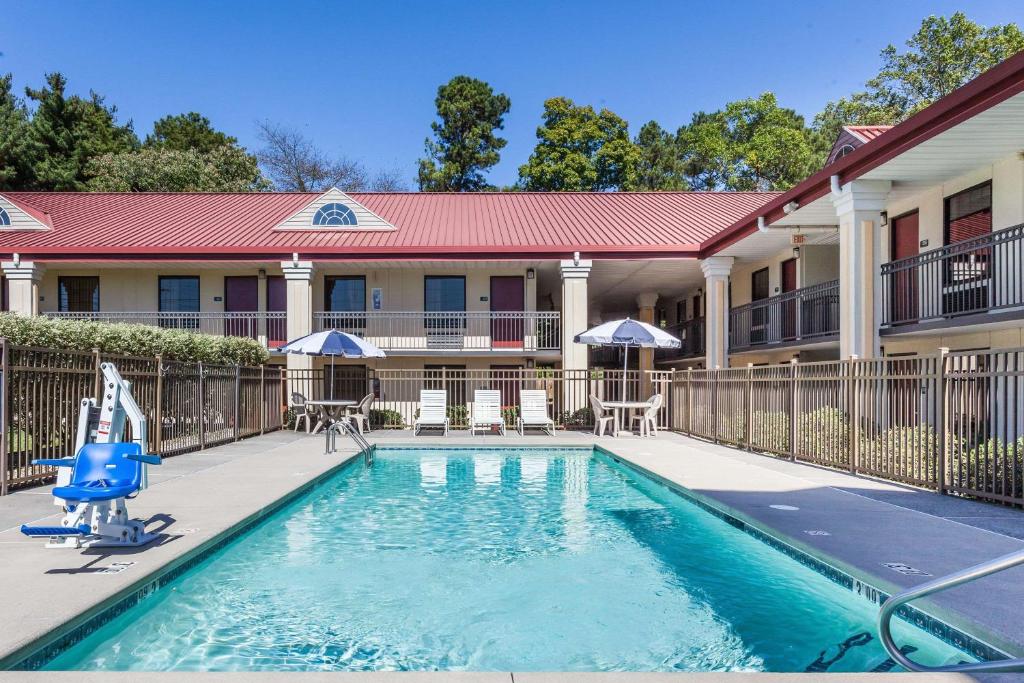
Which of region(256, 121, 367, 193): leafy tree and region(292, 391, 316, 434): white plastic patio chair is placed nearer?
region(292, 391, 316, 434): white plastic patio chair

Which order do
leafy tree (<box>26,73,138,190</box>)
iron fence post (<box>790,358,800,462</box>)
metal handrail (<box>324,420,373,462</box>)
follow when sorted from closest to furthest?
iron fence post (<box>790,358,800,462</box>)
metal handrail (<box>324,420,373,462</box>)
leafy tree (<box>26,73,138,190</box>)

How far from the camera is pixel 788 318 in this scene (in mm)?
20250

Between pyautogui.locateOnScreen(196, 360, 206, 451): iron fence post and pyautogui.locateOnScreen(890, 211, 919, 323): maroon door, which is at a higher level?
pyautogui.locateOnScreen(890, 211, 919, 323): maroon door

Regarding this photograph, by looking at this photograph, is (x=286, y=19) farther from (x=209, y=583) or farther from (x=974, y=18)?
(x=974, y=18)

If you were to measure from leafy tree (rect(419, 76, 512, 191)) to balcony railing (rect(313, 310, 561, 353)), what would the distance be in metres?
24.3

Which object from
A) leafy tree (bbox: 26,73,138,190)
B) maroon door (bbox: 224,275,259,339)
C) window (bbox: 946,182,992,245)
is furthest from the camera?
leafy tree (bbox: 26,73,138,190)

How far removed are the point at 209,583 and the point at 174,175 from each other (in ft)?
133

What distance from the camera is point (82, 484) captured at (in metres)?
5.29

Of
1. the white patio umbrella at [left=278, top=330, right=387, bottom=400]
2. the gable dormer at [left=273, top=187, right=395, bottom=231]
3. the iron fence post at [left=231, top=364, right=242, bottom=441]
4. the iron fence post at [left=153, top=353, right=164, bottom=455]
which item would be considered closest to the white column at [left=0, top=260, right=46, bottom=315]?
the gable dormer at [left=273, top=187, right=395, bottom=231]

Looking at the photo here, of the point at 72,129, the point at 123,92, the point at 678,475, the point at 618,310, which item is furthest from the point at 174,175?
the point at 678,475

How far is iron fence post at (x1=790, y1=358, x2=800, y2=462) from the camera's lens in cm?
1170

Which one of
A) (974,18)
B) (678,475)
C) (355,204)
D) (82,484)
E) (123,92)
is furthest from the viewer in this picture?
(123,92)

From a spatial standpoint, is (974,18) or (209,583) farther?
(974,18)

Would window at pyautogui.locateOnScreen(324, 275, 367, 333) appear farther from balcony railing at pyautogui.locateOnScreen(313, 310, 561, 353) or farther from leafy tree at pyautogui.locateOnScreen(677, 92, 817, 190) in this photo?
leafy tree at pyautogui.locateOnScreen(677, 92, 817, 190)
